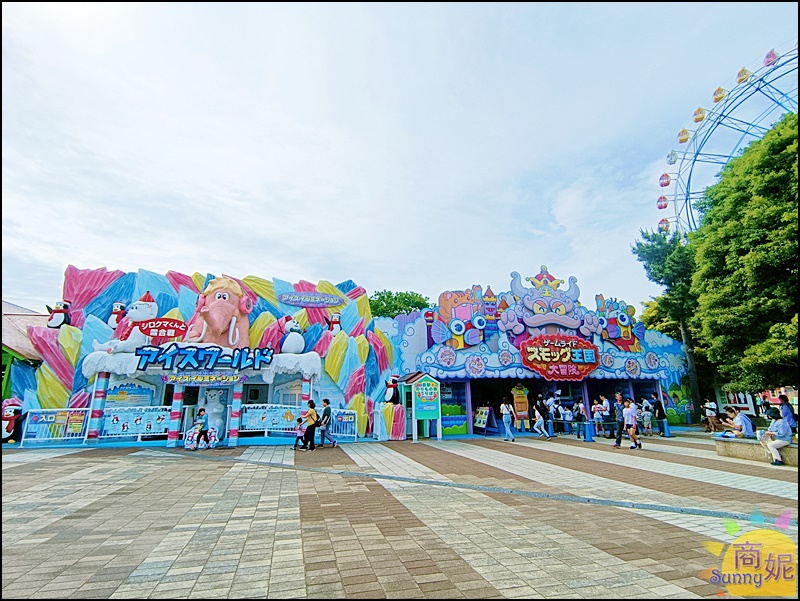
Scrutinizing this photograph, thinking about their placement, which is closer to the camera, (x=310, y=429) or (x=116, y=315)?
(x=310, y=429)

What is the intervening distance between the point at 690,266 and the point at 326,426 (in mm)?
18435

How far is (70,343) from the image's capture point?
15.5m

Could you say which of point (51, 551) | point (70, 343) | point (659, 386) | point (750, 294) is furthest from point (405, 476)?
point (659, 386)

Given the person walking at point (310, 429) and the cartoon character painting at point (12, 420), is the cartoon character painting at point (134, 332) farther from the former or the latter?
the person walking at point (310, 429)

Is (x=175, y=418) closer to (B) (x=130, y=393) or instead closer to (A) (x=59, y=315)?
(B) (x=130, y=393)

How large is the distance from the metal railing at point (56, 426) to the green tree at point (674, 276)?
991 inches

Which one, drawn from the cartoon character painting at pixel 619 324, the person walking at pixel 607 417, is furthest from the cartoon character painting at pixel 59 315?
→ the cartoon character painting at pixel 619 324

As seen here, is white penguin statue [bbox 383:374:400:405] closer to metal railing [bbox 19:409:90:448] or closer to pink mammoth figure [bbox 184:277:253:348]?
pink mammoth figure [bbox 184:277:253:348]

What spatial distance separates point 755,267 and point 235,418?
49.2 feet

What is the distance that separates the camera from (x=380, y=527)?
17.4 ft

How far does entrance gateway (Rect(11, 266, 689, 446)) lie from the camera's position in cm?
1429

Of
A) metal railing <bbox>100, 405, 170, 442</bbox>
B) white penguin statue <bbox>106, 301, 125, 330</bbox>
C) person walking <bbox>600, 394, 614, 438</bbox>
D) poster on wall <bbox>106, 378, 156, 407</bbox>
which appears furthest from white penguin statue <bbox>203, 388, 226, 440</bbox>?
person walking <bbox>600, 394, 614, 438</bbox>

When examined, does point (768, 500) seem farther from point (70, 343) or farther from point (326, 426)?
point (70, 343)

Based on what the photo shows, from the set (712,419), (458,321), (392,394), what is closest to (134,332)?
(392,394)
